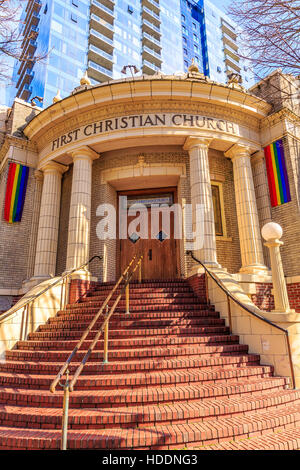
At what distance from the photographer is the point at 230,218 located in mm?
10336

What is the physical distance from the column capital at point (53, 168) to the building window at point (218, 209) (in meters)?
5.50

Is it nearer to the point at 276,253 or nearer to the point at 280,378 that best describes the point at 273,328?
the point at 280,378

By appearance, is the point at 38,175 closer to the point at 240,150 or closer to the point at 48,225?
the point at 48,225

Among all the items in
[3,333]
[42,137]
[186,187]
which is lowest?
[3,333]

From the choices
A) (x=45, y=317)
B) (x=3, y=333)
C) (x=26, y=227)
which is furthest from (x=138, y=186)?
(x=3, y=333)

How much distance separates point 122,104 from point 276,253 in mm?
6639

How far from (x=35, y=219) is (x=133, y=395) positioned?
855 centimetres

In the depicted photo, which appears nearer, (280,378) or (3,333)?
(280,378)

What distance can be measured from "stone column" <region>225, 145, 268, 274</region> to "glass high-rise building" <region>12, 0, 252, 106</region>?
78.7 ft

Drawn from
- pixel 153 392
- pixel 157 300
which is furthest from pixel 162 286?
pixel 153 392

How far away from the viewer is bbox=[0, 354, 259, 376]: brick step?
4.66 metres

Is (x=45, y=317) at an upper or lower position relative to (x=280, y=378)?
upper

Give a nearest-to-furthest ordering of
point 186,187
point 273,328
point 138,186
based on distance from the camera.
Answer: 1. point 273,328
2. point 186,187
3. point 138,186

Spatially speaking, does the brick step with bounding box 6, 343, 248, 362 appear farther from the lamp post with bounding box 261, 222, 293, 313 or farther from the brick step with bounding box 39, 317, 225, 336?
the lamp post with bounding box 261, 222, 293, 313
